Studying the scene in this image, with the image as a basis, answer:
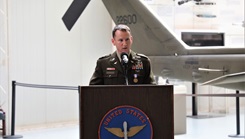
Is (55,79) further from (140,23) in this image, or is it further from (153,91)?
(153,91)

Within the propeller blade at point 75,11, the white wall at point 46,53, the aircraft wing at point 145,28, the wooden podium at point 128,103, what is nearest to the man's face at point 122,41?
the wooden podium at point 128,103

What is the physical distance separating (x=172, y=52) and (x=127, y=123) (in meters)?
3.90

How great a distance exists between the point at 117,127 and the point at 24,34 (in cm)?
558

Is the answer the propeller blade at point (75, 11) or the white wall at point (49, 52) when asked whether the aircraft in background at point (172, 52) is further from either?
the white wall at point (49, 52)

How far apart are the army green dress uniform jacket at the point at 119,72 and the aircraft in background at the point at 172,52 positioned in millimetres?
2711

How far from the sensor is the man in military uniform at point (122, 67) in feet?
6.98

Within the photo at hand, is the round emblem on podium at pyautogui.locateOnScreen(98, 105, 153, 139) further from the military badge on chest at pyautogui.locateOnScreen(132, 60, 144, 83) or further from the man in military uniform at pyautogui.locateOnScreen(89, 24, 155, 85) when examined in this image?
the military badge on chest at pyautogui.locateOnScreen(132, 60, 144, 83)

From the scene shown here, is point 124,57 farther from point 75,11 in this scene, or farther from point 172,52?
point 172,52

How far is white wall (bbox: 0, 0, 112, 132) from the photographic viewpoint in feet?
22.5

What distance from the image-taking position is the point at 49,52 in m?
7.21

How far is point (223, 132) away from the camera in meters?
6.25

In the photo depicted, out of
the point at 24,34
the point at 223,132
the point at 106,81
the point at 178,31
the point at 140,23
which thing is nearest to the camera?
the point at 106,81

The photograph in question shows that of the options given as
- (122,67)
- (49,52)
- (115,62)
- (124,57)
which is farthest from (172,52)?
(124,57)

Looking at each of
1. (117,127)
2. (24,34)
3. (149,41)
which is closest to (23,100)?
(24,34)
